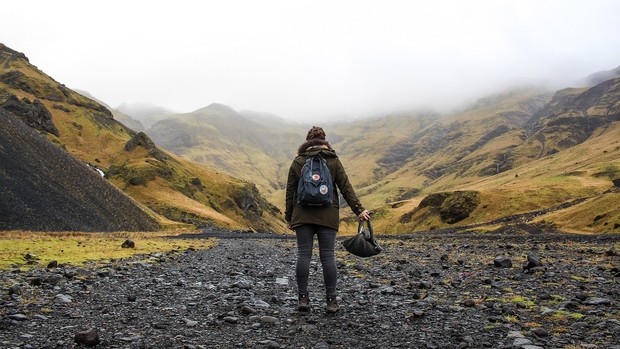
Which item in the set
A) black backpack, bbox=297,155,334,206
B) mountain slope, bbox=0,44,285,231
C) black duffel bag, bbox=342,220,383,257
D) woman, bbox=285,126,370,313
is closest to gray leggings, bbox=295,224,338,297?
woman, bbox=285,126,370,313

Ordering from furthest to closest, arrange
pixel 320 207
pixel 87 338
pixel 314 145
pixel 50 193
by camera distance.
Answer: pixel 50 193, pixel 314 145, pixel 320 207, pixel 87 338

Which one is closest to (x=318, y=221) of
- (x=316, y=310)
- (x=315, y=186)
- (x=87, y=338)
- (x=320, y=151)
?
(x=315, y=186)

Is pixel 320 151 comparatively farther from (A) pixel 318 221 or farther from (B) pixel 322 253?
(B) pixel 322 253

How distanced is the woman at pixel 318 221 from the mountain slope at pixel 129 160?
285 ft

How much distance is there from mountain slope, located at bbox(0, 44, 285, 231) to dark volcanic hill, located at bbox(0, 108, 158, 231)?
28.2m

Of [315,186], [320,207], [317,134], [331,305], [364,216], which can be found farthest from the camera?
[317,134]

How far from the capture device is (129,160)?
125m

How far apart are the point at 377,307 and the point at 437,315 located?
1744 millimetres

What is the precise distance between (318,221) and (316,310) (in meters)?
2.39

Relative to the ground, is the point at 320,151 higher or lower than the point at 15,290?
higher

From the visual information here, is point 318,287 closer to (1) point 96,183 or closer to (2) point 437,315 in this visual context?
(2) point 437,315

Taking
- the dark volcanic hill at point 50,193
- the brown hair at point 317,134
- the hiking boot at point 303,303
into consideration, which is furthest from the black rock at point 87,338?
the dark volcanic hill at point 50,193

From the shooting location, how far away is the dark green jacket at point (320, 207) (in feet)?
36.9

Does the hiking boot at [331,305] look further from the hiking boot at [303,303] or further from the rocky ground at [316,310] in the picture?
the hiking boot at [303,303]
